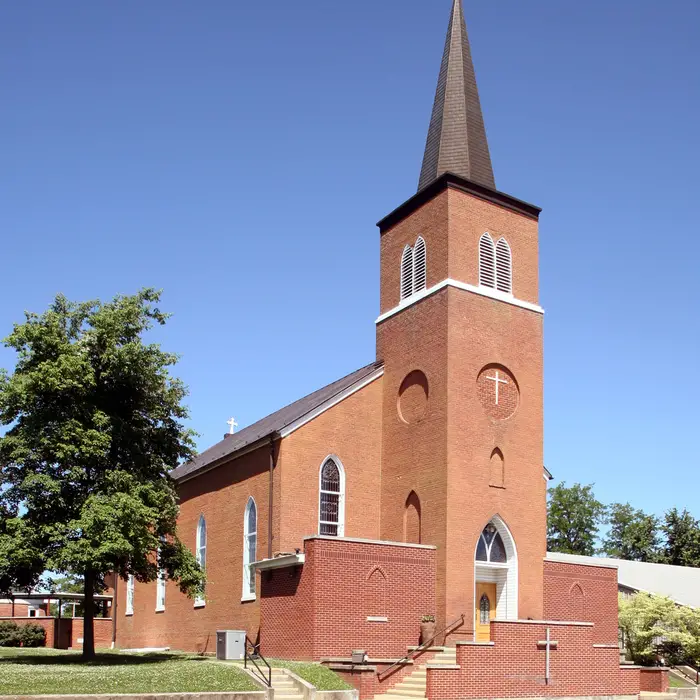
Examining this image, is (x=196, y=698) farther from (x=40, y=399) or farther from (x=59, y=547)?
(x=40, y=399)

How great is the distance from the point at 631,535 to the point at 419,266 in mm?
58118

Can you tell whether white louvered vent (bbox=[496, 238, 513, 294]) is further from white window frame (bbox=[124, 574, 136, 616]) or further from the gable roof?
white window frame (bbox=[124, 574, 136, 616])

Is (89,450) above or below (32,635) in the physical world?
above

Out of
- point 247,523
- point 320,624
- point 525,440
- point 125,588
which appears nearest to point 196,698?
point 320,624

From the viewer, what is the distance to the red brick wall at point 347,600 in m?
25.8

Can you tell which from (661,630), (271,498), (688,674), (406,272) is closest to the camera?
(271,498)

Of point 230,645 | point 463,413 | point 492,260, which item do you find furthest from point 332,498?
point 492,260

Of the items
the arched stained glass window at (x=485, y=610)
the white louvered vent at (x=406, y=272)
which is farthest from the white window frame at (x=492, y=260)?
the arched stained glass window at (x=485, y=610)

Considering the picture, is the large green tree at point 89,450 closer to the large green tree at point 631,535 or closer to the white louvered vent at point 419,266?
the white louvered vent at point 419,266

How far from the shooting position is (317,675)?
2317cm

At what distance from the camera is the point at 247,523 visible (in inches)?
1264

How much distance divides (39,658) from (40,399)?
7885 millimetres

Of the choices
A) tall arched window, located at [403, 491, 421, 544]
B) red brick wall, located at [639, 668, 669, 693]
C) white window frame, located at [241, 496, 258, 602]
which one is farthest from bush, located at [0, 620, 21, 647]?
red brick wall, located at [639, 668, 669, 693]

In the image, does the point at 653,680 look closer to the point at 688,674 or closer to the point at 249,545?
the point at 688,674
